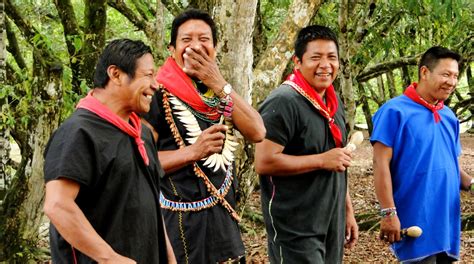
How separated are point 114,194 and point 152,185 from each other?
25 cm

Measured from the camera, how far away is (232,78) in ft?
15.3

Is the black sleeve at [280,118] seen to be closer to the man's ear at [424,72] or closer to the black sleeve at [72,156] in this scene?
the man's ear at [424,72]

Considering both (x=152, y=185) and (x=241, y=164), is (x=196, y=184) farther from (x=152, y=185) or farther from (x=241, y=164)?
(x=241, y=164)

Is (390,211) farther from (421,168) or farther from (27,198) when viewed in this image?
(27,198)

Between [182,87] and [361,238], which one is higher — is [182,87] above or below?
above

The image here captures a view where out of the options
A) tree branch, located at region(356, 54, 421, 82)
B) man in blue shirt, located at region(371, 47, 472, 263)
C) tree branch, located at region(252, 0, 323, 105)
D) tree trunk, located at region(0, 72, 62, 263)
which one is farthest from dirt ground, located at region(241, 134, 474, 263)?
man in blue shirt, located at region(371, 47, 472, 263)

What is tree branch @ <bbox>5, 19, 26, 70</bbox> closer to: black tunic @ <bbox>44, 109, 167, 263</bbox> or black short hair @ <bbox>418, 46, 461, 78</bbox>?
black short hair @ <bbox>418, 46, 461, 78</bbox>

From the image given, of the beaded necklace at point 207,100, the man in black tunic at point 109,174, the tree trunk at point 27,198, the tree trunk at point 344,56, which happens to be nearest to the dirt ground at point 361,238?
the tree trunk at point 344,56

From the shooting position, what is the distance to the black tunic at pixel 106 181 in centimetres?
263

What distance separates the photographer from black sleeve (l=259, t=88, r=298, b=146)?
392cm

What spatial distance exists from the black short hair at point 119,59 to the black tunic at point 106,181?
0.64 ft

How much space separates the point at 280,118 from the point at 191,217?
2.70 feet

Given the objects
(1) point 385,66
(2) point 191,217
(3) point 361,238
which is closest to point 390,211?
(2) point 191,217

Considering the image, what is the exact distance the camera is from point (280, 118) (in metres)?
3.92
